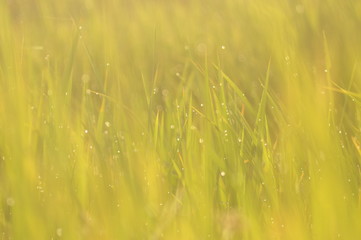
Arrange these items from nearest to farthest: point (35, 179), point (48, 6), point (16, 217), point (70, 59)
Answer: point (16, 217) → point (35, 179) → point (70, 59) → point (48, 6)

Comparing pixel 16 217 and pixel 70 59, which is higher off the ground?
pixel 70 59

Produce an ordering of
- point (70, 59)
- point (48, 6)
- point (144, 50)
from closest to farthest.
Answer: point (70, 59) → point (144, 50) → point (48, 6)

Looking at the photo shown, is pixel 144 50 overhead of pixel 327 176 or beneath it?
beneath

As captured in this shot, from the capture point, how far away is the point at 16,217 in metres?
0.71

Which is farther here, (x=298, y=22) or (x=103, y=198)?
(x=298, y=22)

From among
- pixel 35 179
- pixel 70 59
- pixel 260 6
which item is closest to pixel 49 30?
pixel 260 6

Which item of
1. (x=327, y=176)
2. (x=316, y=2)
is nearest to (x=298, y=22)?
(x=316, y=2)

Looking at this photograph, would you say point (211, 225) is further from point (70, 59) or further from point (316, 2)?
point (316, 2)

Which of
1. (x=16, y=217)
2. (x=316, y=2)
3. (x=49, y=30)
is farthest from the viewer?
(x=49, y=30)

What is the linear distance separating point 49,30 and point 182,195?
4.23 ft

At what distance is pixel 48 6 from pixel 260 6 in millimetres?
964

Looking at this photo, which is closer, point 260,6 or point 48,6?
point 260,6

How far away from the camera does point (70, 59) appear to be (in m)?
0.96

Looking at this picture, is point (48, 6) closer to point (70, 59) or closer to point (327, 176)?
point (70, 59)
